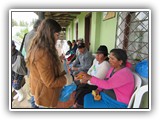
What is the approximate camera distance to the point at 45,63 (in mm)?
876

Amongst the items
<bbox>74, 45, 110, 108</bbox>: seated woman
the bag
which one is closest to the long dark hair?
the bag

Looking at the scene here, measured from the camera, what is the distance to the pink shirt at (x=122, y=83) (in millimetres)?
1050

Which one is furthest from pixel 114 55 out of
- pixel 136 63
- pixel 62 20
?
pixel 62 20

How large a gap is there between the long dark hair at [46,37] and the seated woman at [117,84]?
14.3 inches

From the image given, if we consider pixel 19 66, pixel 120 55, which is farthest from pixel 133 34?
pixel 19 66

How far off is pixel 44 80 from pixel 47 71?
6cm

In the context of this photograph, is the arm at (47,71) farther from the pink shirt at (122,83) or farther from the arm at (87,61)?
the arm at (87,61)

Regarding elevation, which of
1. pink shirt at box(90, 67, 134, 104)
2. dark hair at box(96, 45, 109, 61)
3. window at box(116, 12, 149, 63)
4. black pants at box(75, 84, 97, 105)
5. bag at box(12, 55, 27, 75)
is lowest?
black pants at box(75, 84, 97, 105)

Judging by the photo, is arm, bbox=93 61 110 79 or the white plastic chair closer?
the white plastic chair

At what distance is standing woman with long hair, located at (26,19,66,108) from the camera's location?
88 centimetres

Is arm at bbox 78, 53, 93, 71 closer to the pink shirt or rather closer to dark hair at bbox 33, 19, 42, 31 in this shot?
the pink shirt

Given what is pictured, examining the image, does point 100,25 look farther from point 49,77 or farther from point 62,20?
point 49,77

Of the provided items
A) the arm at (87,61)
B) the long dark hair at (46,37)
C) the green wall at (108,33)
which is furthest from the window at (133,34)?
the long dark hair at (46,37)
